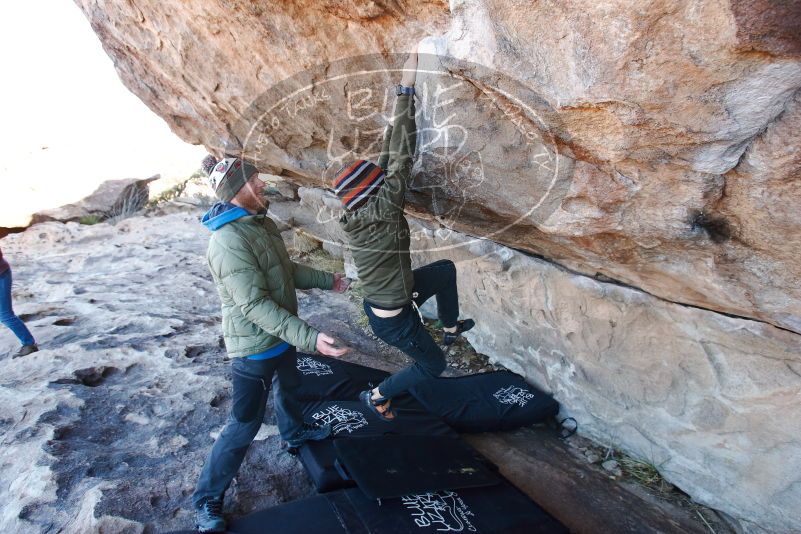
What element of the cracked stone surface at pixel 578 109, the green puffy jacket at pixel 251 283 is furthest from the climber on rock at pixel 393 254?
the green puffy jacket at pixel 251 283

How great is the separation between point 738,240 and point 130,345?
3947 millimetres

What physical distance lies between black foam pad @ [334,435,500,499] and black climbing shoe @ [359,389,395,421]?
29cm

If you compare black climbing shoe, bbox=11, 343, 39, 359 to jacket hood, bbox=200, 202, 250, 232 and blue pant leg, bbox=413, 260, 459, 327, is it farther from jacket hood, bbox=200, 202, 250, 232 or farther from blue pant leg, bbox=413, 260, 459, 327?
blue pant leg, bbox=413, 260, 459, 327

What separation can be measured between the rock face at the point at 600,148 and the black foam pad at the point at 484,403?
20 centimetres

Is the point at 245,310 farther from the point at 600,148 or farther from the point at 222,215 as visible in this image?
the point at 600,148

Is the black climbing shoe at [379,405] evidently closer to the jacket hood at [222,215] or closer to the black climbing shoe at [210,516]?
the black climbing shoe at [210,516]

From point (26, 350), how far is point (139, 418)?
4.64ft

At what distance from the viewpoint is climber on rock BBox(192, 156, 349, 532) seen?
2.28m

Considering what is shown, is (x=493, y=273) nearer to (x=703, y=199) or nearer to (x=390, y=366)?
(x=390, y=366)

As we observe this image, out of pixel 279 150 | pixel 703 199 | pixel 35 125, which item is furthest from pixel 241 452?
pixel 35 125

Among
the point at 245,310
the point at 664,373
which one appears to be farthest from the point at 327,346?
the point at 664,373

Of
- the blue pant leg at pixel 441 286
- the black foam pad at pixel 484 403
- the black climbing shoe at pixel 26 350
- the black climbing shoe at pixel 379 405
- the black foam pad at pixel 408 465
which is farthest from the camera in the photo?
the black climbing shoe at pixel 26 350

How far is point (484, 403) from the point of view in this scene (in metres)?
Answer: 3.72

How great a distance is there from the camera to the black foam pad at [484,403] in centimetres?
362
